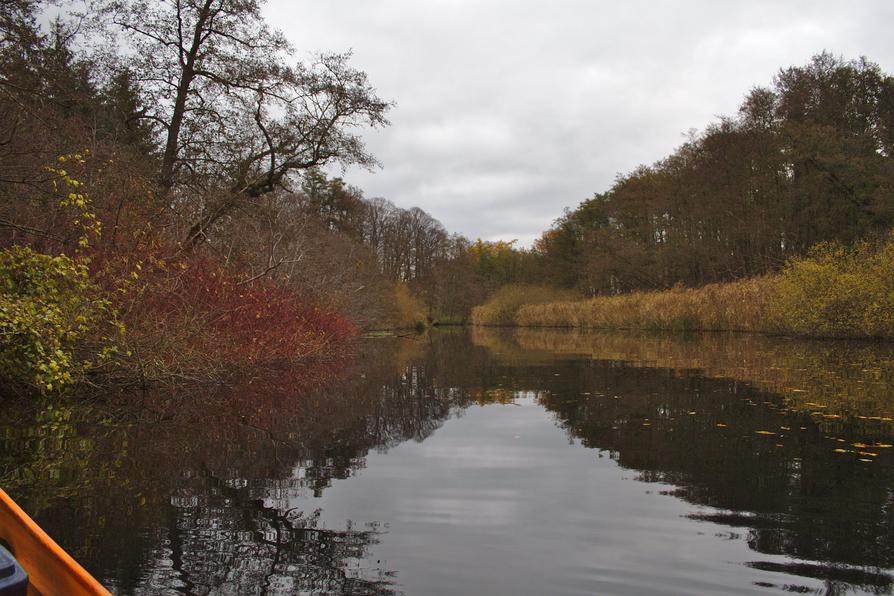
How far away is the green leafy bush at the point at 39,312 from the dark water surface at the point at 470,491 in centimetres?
63

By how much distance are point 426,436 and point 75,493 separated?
351cm

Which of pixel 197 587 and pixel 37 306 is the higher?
pixel 37 306

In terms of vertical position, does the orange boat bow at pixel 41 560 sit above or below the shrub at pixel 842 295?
below

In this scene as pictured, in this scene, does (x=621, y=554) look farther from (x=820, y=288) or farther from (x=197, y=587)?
(x=820, y=288)

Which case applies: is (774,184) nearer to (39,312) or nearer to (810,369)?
(810,369)

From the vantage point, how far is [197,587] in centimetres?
293

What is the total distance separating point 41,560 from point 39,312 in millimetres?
6562

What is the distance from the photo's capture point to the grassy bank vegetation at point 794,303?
19219 millimetres

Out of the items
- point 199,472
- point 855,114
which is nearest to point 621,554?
point 199,472

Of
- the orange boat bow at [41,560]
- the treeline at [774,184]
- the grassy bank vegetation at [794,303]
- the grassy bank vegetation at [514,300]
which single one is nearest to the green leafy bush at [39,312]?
the orange boat bow at [41,560]

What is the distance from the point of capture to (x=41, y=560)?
1.84m

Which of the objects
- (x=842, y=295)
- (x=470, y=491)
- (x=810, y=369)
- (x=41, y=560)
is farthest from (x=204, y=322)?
→ (x=842, y=295)

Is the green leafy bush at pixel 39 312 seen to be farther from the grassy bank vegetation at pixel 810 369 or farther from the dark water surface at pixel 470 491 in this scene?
the grassy bank vegetation at pixel 810 369

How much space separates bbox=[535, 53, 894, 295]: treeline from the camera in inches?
1190
